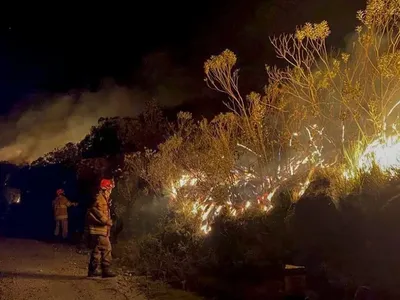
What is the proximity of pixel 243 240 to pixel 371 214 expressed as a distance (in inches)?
125

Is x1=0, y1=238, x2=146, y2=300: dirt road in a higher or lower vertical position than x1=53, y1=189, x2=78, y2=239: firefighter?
lower

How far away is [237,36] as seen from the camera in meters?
24.6

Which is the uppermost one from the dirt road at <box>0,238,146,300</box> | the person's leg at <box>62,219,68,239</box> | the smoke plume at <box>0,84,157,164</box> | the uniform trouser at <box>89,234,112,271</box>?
the smoke plume at <box>0,84,157,164</box>

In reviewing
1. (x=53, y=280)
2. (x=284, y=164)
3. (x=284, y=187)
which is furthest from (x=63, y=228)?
(x=284, y=187)

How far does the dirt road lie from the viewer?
359 inches

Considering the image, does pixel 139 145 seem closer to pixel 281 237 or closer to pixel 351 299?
Result: pixel 281 237

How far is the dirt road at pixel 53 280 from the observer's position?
9125 mm

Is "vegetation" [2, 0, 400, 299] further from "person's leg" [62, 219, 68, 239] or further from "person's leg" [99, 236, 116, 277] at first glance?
"person's leg" [62, 219, 68, 239]

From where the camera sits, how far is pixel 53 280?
1027 centimetres

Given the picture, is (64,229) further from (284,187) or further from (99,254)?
(284,187)

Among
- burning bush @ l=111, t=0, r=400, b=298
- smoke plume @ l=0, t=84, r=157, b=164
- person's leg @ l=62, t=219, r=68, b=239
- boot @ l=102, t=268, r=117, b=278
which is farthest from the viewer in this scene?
smoke plume @ l=0, t=84, r=157, b=164

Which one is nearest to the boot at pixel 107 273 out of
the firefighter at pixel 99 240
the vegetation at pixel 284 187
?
the firefighter at pixel 99 240

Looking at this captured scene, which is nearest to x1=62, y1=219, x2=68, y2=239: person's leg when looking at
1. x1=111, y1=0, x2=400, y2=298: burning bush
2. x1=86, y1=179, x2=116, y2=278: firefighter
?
x1=111, y1=0, x2=400, y2=298: burning bush

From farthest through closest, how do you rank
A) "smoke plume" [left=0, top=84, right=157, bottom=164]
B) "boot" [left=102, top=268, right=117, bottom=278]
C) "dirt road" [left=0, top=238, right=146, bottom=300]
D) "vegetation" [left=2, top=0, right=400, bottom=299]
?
"smoke plume" [left=0, top=84, right=157, bottom=164]
"boot" [left=102, top=268, right=117, bottom=278]
"dirt road" [left=0, top=238, right=146, bottom=300]
"vegetation" [left=2, top=0, right=400, bottom=299]
